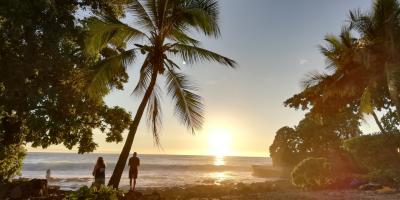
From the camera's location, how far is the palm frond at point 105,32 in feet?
38.0

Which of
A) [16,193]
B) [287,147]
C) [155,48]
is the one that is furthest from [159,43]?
[287,147]

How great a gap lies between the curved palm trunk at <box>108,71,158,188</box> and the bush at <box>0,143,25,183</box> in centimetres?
746

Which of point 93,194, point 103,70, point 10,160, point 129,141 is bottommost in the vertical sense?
point 93,194

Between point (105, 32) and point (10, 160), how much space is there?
967 centimetres

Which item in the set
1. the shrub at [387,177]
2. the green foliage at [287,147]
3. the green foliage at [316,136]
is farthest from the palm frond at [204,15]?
the green foliage at [287,147]

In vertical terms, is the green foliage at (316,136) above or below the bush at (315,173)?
above

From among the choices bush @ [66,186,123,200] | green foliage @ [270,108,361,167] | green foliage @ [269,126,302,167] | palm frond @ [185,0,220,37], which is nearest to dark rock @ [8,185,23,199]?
bush @ [66,186,123,200]

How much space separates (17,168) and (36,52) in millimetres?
6825

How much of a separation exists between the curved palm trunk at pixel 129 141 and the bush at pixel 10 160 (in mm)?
7461

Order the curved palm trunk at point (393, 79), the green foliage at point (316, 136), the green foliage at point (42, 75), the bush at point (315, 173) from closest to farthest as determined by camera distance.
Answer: the green foliage at point (42, 75)
the curved palm trunk at point (393, 79)
the bush at point (315, 173)
the green foliage at point (316, 136)

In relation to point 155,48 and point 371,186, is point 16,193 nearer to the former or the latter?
point 155,48

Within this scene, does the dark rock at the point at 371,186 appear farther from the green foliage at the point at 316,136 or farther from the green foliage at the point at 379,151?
the green foliage at the point at 316,136

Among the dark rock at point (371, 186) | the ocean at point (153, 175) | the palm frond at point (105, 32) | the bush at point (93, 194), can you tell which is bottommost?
the ocean at point (153, 175)

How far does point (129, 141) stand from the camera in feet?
39.6
